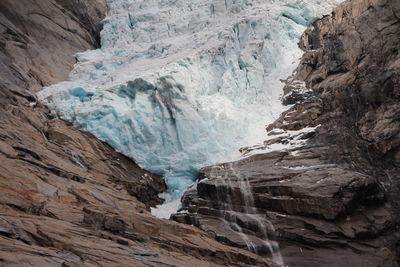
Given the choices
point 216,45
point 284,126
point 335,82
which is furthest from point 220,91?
point 335,82

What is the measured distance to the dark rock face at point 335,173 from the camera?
1282cm

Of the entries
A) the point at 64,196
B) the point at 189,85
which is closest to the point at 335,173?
the point at 64,196

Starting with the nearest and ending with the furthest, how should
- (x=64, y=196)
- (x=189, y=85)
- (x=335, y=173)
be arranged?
(x=64, y=196) → (x=335, y=173) → (x=189, y=85)

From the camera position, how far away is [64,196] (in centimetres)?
1220

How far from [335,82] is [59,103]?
1313cm

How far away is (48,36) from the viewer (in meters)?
26.3

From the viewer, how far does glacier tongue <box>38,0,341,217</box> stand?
18797 mm

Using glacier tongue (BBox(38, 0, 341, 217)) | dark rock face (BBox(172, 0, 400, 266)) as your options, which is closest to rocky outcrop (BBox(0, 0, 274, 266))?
glacier tongue (BBox(38, 0, 341, 217))

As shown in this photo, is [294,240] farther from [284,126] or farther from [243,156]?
[284,126]

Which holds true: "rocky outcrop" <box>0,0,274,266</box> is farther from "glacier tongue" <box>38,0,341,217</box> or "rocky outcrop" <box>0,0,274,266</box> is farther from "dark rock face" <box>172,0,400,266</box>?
"dark rock face" <box>172,0,400,266</box>

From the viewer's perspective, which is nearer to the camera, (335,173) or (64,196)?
(64,196)

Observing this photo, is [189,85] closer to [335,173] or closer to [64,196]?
[335,173]

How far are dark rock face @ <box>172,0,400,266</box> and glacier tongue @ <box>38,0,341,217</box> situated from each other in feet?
6.24

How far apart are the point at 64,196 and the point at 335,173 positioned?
9117 millimetres
